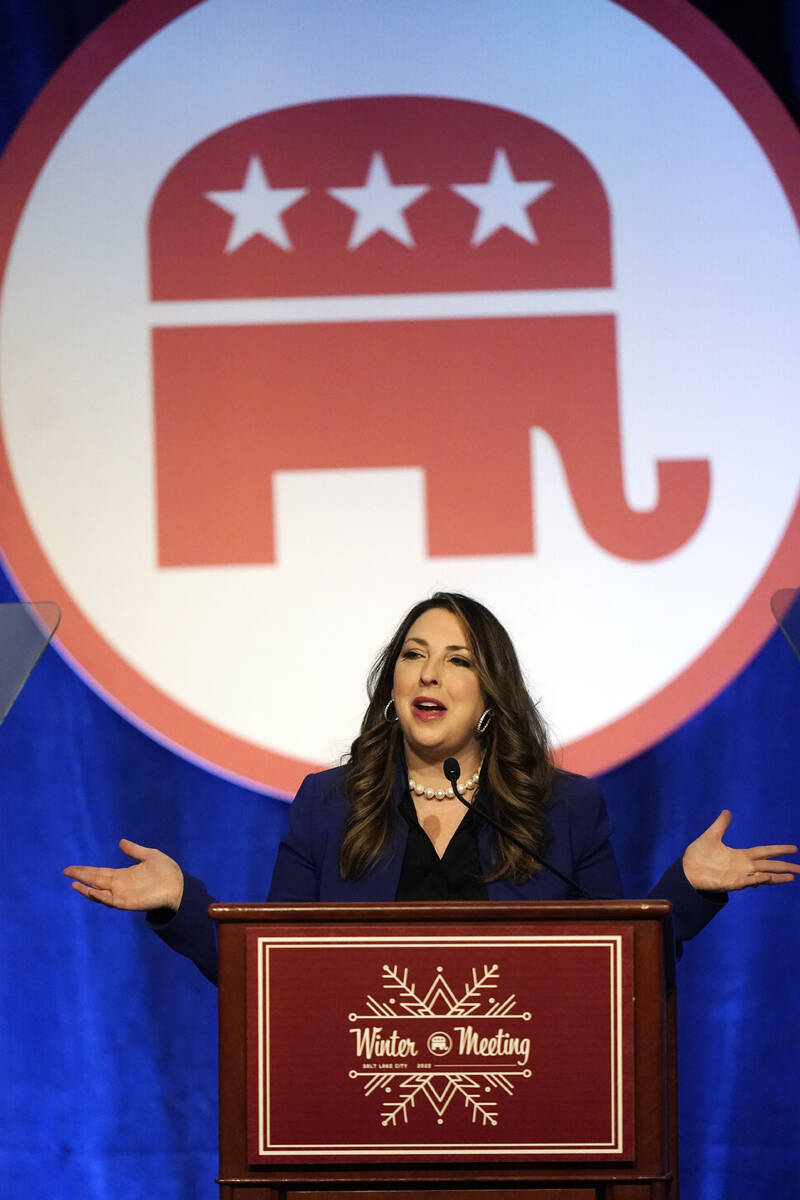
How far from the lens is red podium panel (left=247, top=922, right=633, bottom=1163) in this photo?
1694 millimetres

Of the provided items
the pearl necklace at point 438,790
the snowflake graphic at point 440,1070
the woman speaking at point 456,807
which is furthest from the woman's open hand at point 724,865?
the snowflake graphic at point 440,1070

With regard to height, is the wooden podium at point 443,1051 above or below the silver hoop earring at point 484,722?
below

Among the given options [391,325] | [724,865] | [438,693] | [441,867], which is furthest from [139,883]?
[391,325]

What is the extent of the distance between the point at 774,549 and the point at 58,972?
1.69 m

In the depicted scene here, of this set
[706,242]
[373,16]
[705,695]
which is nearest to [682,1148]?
[705,695]

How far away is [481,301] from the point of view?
10.4 ft

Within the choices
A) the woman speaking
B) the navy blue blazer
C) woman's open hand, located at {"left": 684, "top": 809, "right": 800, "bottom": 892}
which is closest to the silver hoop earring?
the woman speaking

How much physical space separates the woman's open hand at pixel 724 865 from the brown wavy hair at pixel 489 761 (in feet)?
0.83

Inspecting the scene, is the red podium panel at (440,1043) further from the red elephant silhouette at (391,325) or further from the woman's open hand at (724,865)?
the red elephant silhouette at (391,325)

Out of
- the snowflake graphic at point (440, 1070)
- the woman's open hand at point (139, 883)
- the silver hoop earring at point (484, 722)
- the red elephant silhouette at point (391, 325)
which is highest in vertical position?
the red elephant silhouette at point (391, 325)

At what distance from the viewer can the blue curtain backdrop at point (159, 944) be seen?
3.14 meters

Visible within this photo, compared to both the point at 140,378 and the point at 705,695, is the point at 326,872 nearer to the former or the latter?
the point at 705,695

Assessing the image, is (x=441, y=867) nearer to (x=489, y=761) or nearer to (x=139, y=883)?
(x=489, y=761)

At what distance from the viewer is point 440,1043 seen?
1.71m
